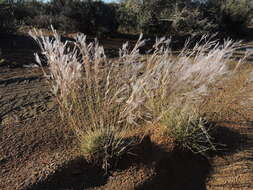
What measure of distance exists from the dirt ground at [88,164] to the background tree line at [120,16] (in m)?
5.06

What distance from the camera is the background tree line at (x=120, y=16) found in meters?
6.95

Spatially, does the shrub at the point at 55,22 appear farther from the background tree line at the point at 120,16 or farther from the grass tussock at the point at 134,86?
the grass tussock at the point at 134,86

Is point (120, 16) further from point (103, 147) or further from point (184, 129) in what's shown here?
point (103, 147)

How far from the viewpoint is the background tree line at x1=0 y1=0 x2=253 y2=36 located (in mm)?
6949

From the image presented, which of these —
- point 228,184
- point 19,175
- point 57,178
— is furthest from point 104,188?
point 228,184

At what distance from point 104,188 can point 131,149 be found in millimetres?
381

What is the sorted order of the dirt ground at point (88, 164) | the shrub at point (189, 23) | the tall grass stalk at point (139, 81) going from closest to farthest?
the tall grass stalk at point (139, 81)
the dirt ground at point (88, 164)
the shrub at point (189, 23)

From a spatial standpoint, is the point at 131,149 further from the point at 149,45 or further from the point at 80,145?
the point at 149,45

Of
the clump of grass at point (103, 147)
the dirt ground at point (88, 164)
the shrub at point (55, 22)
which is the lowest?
the dirt ground at point (88, 164)

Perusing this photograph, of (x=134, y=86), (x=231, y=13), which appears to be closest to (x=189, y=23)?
(x=231, y=13)

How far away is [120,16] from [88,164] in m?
6.91

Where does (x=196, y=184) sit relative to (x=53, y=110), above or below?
below

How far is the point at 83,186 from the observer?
1.51m

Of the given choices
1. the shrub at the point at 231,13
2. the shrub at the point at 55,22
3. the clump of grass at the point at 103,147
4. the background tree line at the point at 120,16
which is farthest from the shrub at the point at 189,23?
the clump of grass at the point at 103,147
